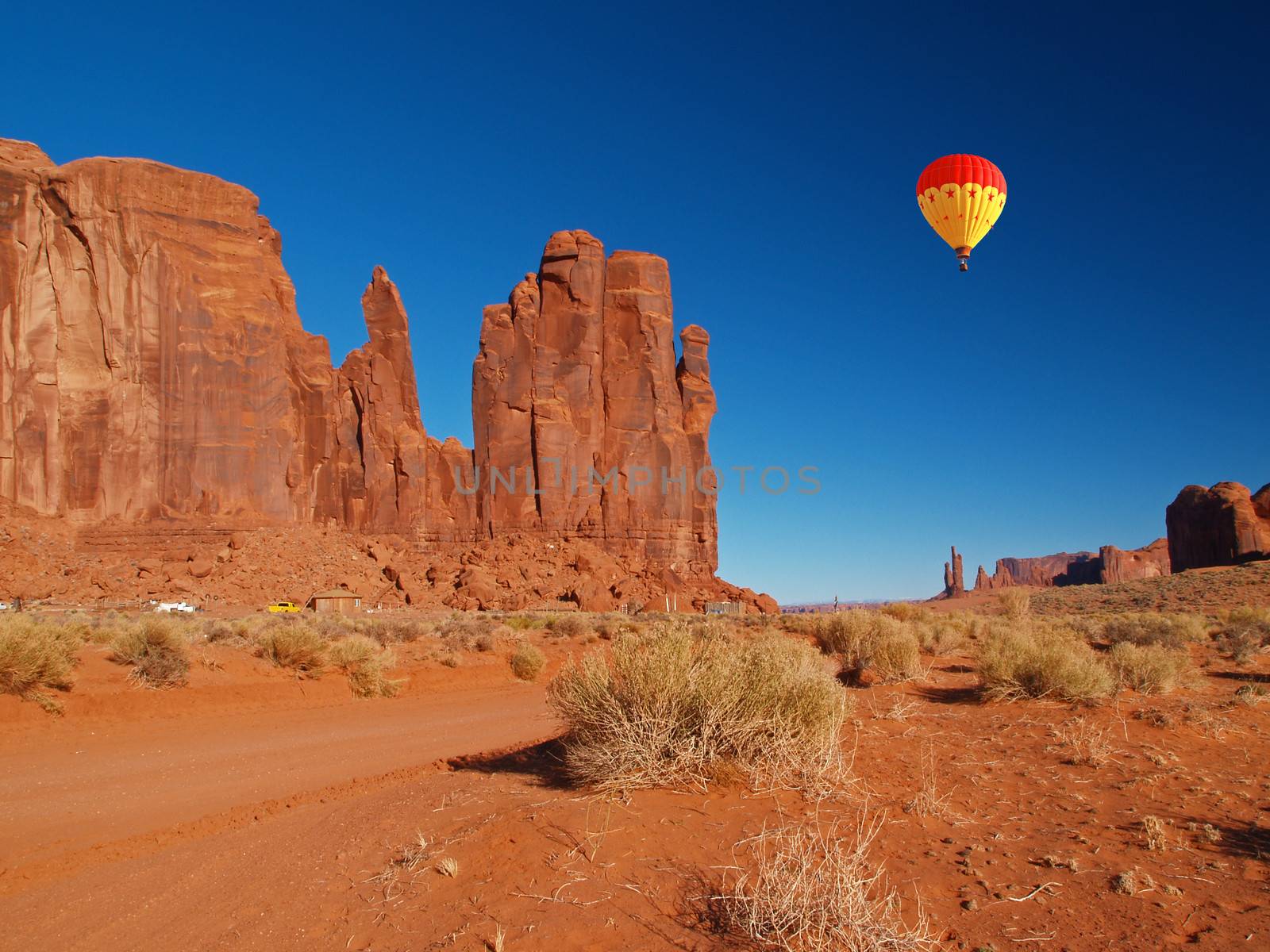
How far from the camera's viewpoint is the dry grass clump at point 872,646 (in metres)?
13.2

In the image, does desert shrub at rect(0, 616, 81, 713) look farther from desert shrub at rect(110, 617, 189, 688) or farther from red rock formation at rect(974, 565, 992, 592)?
red rock formation at rect(974, 565, 992, 592)

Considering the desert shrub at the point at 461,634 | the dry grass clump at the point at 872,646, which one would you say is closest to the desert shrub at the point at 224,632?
the desert shrub at the point at 461,634

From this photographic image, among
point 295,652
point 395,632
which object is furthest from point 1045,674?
point 395,632

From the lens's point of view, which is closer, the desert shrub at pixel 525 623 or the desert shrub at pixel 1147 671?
the desert shrub at pixel 1147 671

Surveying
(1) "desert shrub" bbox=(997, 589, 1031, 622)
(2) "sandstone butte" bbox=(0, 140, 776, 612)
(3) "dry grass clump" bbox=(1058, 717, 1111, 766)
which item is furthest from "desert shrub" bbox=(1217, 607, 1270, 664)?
(2) "sandstone butte" bbox=(0, 140, 776, 612)

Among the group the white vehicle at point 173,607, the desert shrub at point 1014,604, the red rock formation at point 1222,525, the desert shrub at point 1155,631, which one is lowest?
the white vehicle at point 173,607

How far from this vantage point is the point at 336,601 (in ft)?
150

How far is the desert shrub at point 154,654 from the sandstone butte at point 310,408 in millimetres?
33043

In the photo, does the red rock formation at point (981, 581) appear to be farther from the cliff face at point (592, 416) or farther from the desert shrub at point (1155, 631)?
the desert shrub at point (1155, 631)

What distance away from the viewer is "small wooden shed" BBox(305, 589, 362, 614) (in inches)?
1734

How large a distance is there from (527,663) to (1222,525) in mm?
66448

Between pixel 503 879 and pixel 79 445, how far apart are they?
57818 millimetres

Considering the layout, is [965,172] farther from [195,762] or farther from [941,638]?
[195,762]

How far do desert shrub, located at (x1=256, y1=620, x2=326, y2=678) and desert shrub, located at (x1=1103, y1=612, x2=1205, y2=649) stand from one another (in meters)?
17.4
